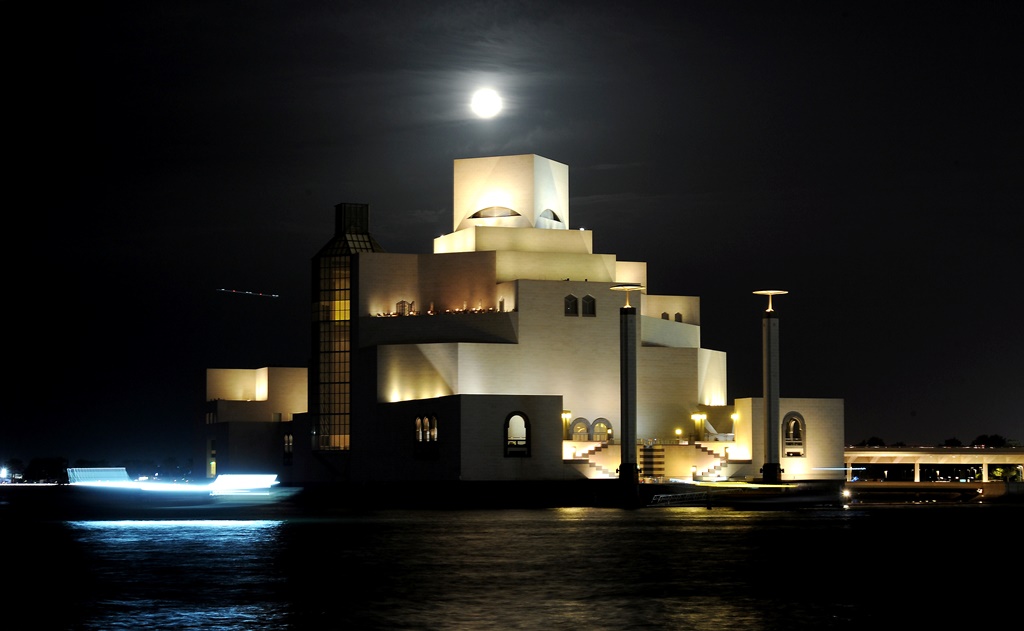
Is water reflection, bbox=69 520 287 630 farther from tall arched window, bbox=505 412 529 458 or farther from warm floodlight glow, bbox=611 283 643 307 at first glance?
warm floodlight glow, bbox=611 283 643 307

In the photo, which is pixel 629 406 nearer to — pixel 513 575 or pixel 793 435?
pixel 793 435

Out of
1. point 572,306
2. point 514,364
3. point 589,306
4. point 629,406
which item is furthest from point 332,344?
point 629,406

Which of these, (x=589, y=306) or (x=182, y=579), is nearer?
(x=182, y=579)

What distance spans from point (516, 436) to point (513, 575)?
1608 inches

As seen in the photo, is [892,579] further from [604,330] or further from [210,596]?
[604,330]

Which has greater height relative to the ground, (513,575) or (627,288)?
(627,288)

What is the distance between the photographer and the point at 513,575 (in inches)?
1357

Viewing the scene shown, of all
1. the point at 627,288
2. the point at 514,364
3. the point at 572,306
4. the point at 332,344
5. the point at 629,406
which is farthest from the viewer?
the point at 332,344

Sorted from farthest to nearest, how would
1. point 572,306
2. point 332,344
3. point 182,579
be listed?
point 332,344
point 572,306
point 182,579

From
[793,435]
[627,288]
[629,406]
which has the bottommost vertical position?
[793,435]

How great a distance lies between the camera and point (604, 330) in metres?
81.0

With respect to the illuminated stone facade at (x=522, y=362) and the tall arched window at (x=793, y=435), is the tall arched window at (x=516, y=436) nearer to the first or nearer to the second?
the illuminated stone facade at (x=522, y=362)

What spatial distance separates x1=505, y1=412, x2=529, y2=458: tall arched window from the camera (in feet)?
244

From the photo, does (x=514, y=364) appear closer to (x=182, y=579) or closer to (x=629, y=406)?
(x=629, y=406)
